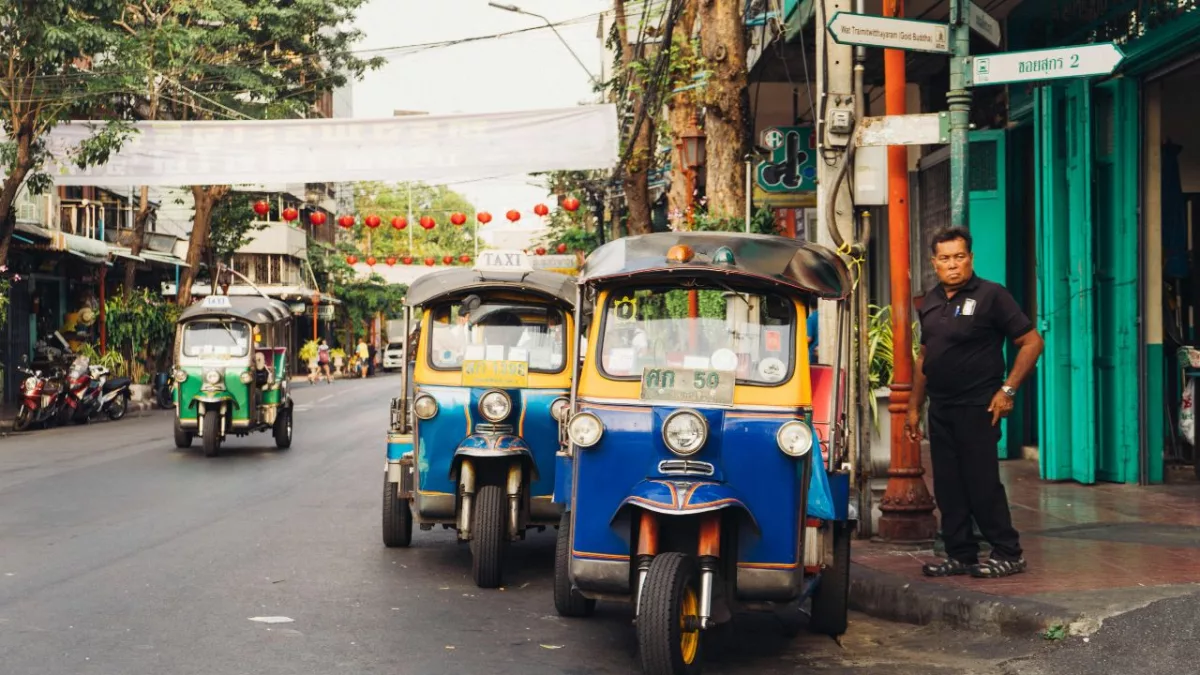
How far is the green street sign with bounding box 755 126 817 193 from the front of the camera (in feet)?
48.4

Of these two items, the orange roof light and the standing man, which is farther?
the standing man

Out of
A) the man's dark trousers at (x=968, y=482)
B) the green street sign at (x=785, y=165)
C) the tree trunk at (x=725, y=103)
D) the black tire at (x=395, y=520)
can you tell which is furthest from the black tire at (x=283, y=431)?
the man's dark trousers at (x=968, y=482)

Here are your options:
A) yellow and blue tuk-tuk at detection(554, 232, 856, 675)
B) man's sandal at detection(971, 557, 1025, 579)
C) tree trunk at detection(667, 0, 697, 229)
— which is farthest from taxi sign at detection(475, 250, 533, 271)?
tree trunk at detection(667, 0, 697, 229)

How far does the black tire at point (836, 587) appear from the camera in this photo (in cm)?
705

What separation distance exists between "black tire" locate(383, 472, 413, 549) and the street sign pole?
4.48m

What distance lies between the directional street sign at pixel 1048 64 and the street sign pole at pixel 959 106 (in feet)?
0.29

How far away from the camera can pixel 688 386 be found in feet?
21.4

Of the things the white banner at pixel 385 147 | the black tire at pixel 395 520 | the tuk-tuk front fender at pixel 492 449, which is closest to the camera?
the tuk-tuk front fender at pixel 492 449

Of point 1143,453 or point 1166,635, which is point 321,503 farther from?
point 1166,635

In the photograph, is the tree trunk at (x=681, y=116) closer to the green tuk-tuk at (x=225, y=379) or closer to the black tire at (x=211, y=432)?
the green tuk-tuk at (x=225, y=379)

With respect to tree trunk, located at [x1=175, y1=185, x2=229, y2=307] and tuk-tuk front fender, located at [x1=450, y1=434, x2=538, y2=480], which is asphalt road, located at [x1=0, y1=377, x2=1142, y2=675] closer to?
tuk-tuk front fender, located at [x1=450, y1=434, x2=538, y2=480]

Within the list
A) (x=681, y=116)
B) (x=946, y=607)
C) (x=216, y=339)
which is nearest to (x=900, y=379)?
(x=946, y=607)

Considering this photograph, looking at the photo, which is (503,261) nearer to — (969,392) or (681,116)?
(969,392)

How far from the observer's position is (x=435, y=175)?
21375 millimetres
